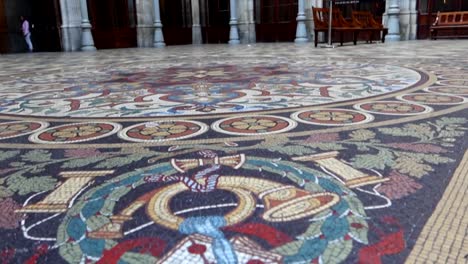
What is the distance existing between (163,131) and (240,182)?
2.59 feet

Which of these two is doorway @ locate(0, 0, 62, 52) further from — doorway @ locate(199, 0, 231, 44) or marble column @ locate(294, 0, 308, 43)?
marble column @ locate(294, 0, 308, 43)

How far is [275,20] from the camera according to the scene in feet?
47.9

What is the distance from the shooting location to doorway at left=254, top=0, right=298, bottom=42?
14.1 metres

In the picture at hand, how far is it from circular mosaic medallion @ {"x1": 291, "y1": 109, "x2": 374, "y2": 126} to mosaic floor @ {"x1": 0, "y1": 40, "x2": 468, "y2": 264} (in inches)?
0.4

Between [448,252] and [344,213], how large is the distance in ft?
0.80

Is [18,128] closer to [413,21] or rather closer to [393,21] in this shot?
[393,21]

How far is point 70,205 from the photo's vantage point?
1.10 meters

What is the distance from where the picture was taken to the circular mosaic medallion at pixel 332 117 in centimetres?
195

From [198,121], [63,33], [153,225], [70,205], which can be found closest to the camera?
[153,225]

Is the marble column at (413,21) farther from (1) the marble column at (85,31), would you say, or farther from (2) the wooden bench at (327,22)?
(1) the marble column at (85,31)

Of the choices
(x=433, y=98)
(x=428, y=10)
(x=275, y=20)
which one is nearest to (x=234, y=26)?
(x=275, y=20)

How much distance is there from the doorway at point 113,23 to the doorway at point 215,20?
317cm

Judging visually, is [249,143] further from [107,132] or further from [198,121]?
[107,132]

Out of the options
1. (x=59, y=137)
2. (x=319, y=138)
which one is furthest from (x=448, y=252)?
(x=59, y=137)
